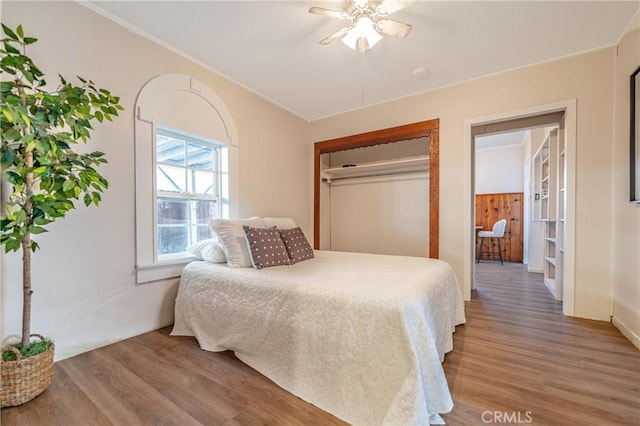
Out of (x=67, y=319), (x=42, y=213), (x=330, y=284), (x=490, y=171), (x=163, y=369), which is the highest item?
(x=490, y=171)

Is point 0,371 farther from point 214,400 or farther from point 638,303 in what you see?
point 638,303

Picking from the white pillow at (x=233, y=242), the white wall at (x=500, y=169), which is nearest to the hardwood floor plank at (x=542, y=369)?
the white pillow at (x=233, y=242)

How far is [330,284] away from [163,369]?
4.11 ft

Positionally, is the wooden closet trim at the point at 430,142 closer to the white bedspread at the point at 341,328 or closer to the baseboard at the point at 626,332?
the white bedspread at the point at 341,328

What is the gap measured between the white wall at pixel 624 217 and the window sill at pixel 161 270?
3742 mm

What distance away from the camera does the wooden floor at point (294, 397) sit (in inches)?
52.0

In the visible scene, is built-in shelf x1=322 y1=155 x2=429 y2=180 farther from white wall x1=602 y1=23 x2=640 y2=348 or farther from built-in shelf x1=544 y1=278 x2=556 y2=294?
built-in shelf x1=544 y1=278 x2=556 y2=294

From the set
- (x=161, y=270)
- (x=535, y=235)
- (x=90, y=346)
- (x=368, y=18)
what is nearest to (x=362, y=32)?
(x=368, y=18)

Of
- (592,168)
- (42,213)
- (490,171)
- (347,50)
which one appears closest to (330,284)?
(42,213)

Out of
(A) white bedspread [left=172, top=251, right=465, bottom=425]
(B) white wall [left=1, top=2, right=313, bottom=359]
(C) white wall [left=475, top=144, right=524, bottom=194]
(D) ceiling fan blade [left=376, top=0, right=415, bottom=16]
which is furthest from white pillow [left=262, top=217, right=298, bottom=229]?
(C) white wall [left=475, top=144, right=524, bottom=194]

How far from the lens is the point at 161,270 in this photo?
2363mm

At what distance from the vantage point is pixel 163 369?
1.75 metres

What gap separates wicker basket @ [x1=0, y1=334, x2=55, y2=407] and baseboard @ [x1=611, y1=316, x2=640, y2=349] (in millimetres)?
3928

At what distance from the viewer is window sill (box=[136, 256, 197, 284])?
7.31 ft
